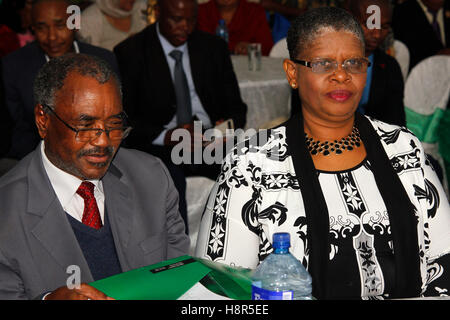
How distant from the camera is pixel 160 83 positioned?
403cm

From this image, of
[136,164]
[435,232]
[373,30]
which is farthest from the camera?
[373,30]

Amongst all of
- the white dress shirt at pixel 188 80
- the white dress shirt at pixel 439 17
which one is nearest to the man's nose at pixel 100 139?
the white dress shirt at pixel 188 80

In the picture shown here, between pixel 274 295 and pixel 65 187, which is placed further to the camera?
pixel 65 187

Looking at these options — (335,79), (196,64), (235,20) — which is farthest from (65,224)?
(235,20)

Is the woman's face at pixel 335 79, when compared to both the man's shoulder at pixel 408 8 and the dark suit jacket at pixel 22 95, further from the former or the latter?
the man's shoulder at pixel 408 8

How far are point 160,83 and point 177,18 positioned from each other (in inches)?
18.2

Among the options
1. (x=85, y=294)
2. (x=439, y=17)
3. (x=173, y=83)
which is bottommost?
(x=85, y=294)

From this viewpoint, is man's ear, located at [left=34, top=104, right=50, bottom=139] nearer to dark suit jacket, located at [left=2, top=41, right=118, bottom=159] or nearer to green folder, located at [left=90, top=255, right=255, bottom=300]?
green folder, located at [left=90, top=255, right=255, bottom=300]

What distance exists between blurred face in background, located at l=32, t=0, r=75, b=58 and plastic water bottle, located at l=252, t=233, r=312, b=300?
2.48 m

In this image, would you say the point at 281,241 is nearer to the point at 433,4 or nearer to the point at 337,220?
the point at 337,220

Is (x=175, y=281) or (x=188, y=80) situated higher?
(x=188, y=80)

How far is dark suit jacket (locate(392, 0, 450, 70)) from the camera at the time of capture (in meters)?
6.52

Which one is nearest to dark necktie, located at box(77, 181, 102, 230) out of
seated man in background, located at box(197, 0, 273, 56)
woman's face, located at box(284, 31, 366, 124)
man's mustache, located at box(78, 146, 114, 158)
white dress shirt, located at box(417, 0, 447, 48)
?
man's mustache, located at box(78, 146, 114, 158)

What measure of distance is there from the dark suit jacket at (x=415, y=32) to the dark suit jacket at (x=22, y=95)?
13.9ft
